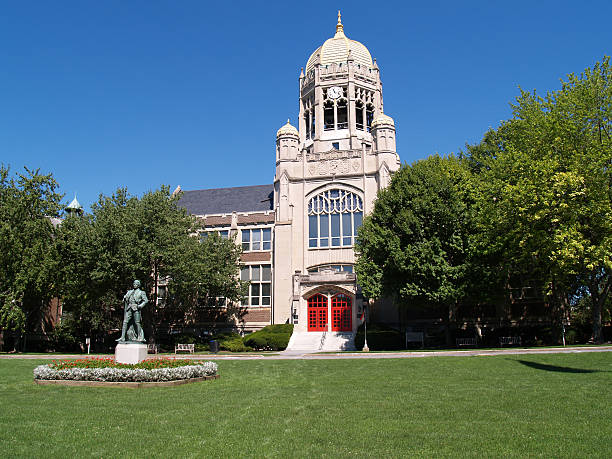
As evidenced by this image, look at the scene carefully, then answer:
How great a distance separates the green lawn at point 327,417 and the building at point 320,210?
2399cm

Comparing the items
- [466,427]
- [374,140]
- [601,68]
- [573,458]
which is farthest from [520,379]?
[374,140]

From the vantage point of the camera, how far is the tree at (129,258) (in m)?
34.2

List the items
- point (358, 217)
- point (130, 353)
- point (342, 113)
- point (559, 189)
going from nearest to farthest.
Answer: point (130, 353) < point (559, 189) < point (358, 217) < point (342, 113)

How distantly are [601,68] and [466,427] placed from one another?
2643 centimetres

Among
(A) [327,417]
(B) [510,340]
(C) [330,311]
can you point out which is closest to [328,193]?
(C) [330,311]

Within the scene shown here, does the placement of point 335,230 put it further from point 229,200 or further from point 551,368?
point 551,368

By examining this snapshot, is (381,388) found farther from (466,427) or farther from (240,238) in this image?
(240,238)

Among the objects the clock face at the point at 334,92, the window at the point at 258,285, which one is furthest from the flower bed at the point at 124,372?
the clock face at the point at 334,92

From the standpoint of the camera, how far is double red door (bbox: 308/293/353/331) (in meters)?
40.7

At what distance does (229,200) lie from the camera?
52938 millimetres

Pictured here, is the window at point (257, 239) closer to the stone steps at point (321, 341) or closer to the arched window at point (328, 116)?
the stone steps at point (321, 341)

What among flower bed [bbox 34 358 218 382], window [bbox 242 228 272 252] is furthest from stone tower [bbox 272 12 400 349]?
flower bed [bbox 34 358 218 382]

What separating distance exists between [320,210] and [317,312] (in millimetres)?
9139

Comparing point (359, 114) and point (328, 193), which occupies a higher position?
point (359, 114)
